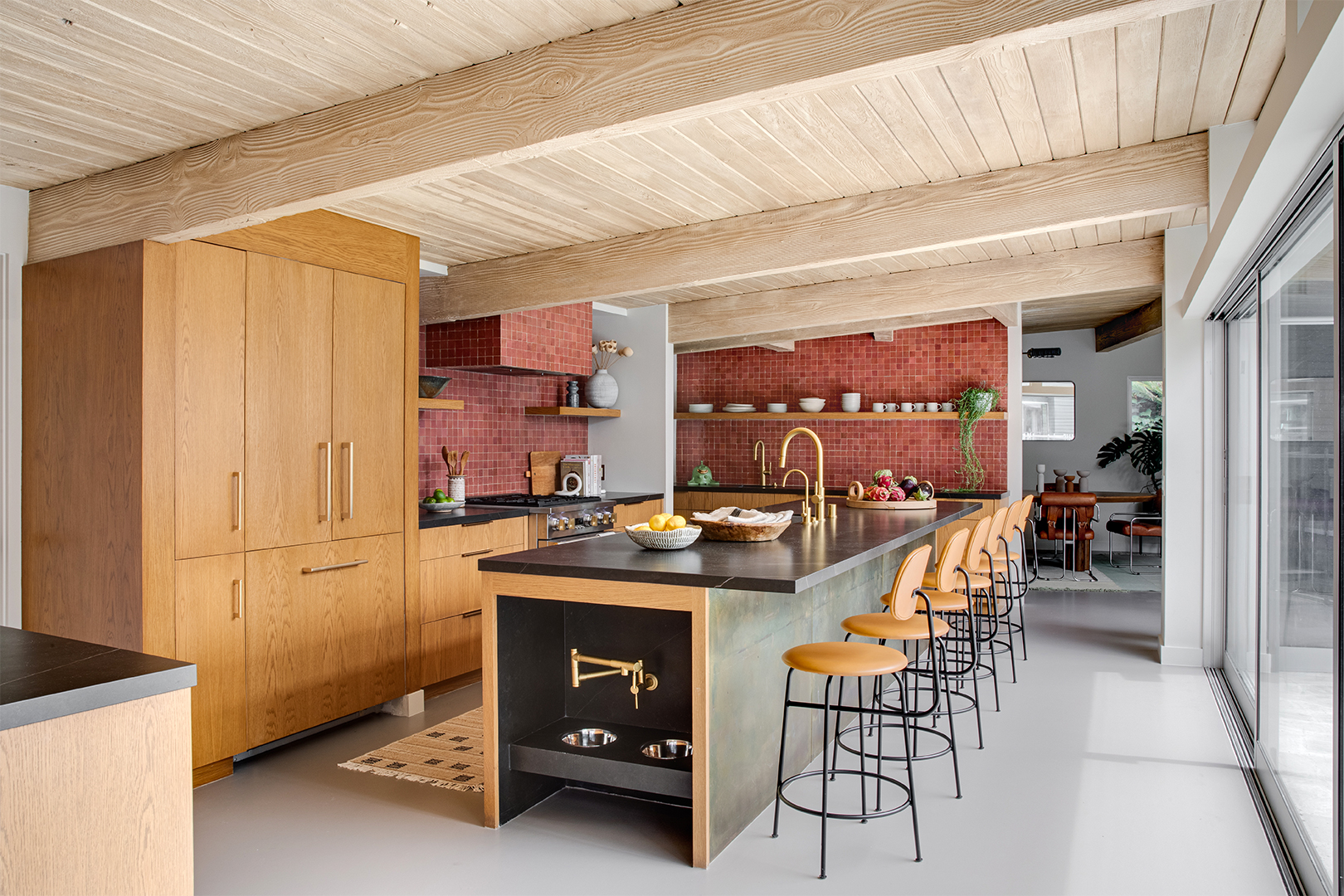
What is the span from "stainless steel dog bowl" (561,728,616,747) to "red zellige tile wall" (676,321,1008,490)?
6122mm

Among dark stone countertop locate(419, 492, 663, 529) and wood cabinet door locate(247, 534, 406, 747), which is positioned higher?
dark stone countertop locate(419, 492, 663, 529)

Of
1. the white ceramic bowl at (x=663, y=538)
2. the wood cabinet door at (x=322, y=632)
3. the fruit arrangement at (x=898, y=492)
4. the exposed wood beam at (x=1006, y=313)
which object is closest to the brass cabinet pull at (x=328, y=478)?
the wood cabinet door at (x=322, y=632)

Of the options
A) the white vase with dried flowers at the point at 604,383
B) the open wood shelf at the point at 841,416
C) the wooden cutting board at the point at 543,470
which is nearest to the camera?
the wooden cutting board at the point at 543,470

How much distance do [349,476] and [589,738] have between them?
1.69m

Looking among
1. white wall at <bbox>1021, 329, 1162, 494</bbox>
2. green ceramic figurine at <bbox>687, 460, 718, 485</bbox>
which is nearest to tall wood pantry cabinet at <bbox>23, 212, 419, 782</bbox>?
green ceramic figurine at <bbox>687, 460, 718, 485</bbox>

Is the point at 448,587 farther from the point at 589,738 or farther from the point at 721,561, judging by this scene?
the point at 721,561

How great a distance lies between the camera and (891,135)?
353 cm

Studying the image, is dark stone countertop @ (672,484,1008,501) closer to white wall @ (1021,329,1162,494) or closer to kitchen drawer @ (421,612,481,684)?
white wall @ (1021,329,1162,494)

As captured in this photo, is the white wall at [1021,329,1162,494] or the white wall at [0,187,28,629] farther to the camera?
the white wall at [1021,329,1162,494]

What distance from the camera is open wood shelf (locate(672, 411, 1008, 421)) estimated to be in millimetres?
Result: 8531

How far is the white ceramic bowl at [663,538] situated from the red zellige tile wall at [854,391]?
5.90 meters

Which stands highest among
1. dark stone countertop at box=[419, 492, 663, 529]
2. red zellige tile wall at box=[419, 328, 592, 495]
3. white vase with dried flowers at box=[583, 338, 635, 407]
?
white vase with dried flowers at box=[583, 338, 635, 407]

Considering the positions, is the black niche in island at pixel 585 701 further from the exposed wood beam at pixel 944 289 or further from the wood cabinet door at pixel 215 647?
the exposed wood beam at pixel 944 289

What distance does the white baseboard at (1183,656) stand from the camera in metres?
5.48
